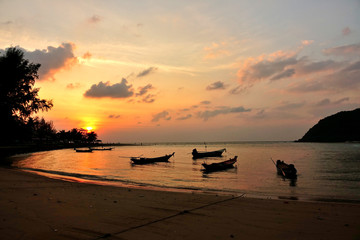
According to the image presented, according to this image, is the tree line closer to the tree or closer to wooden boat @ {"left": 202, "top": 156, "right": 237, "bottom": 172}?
the tree

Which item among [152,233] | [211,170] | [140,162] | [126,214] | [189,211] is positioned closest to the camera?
[152,233]

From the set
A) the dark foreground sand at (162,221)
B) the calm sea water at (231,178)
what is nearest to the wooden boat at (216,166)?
the calm sea water at (231,178)

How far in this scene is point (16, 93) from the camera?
125 ft

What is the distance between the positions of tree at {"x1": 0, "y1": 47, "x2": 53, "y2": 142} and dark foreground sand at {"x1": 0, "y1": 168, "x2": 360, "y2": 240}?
32.5 metres

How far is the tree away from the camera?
3612cm

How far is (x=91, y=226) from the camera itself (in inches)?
256

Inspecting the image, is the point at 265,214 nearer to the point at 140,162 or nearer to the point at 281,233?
the point at 281,233

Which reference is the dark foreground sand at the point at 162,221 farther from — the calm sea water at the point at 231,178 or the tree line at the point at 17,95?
the tree line at the point at 17,95

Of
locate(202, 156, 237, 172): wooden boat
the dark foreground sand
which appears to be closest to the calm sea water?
locate(202, 156, 237, 172): wooden boat

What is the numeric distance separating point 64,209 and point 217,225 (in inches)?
206

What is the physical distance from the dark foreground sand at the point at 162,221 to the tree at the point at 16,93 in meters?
32.5

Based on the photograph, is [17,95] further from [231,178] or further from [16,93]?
[231,178]

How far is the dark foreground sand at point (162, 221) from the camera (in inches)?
239

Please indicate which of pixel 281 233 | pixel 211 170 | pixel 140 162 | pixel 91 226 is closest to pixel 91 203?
pixel 91 226
